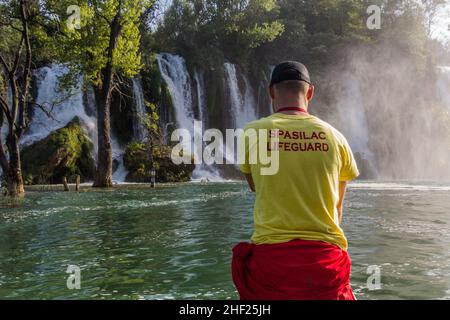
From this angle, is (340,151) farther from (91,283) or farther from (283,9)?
(283,9)

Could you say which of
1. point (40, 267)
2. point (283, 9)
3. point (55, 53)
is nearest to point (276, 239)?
point (40, 267)

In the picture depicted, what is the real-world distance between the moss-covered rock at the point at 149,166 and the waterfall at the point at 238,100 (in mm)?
11100

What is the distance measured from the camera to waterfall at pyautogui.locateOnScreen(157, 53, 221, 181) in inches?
1499

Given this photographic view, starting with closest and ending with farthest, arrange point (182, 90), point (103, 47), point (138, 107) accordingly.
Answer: point (103, 47) < point (138, 107) < point (182, 90)

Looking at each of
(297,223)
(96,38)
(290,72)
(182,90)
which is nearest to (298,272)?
(297,223)

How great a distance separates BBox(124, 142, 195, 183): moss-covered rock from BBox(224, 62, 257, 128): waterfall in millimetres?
11100

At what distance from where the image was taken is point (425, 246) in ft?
31.0

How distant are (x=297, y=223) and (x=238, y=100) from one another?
133ft

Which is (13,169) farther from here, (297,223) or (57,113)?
(297,223)

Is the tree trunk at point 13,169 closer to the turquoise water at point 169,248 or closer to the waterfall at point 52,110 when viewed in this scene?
the turquoise water at point 169,248

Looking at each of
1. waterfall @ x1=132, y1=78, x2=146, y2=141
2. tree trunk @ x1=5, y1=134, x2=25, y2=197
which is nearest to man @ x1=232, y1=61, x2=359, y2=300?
tree trunk @ x1=5, y1=134, x2=25, y2=197

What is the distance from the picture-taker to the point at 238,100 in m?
43.2

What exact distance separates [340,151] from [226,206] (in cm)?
1362
